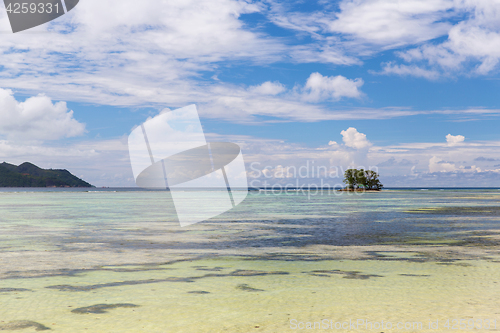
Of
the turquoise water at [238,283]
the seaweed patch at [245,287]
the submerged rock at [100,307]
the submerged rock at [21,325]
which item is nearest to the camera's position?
the submerged rock at [21,325]

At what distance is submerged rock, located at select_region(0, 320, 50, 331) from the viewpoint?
780cm

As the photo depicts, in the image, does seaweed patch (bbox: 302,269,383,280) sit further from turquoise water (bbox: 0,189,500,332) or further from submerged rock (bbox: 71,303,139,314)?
submerged rock (bbox: 71,303,139,314)

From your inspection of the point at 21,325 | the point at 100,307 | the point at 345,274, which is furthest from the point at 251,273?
the point at 21,325

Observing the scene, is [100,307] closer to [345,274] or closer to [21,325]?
[21,325]

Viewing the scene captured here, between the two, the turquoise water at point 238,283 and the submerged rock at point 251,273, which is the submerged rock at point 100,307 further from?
the submerged rock at point 251,273

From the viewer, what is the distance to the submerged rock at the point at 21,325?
7805mm

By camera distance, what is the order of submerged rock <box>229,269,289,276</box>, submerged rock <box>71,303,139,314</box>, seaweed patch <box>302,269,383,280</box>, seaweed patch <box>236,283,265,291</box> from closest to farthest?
submerged rock <box>71,303,139,314</box> → seaweed patch <box>236,283,265,291</box> → seaweed patch <box>302,269,383,280</box> → submerged rock <box>229,269,289,276</box>

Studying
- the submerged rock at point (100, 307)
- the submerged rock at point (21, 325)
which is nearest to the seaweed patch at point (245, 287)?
the submerged rock at point (100, 307)

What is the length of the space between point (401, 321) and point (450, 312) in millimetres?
1429

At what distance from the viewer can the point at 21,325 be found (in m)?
8.02

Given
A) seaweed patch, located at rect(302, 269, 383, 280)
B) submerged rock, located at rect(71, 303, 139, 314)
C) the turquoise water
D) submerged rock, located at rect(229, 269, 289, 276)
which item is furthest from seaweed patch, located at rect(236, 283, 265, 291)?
submerged rock, located at rect(71, 303, 139, 314)

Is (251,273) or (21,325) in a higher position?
(21,325)

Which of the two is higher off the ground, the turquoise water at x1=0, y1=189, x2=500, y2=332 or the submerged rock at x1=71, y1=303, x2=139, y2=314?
the submerged rock at x1=71, y1=303, x2=139, y2=314

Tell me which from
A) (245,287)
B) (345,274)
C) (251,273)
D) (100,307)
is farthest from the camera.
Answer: (251,273)
